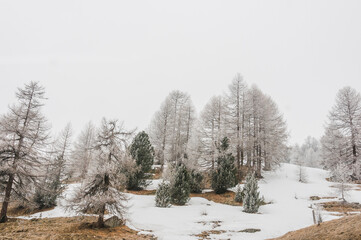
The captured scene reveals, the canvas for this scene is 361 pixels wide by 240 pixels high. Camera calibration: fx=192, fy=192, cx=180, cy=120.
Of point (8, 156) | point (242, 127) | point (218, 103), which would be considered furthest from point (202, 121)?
point (8, 156)

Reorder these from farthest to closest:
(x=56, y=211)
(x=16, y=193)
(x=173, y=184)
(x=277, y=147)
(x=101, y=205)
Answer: (x=277, y=147), (x=173, y=184), (x=56, y=211), (x=16, y=193), (x=101, y=205)

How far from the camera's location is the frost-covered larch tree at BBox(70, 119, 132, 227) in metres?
9.85

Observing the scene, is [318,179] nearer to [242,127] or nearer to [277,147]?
[277,147]

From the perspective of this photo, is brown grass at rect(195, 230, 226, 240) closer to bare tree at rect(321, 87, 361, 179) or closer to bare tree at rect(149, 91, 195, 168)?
bare tree at rect(149, 91, 195, 168)

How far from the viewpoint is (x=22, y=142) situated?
1316 cm

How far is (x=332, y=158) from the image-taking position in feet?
84.9

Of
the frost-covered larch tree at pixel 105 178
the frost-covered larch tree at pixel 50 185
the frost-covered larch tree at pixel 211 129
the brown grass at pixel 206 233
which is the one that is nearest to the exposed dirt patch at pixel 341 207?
the brown grass at pixel 206 233

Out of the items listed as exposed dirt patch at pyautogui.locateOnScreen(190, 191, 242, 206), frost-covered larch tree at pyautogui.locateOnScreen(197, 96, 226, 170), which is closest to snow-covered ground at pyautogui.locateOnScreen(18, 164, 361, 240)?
exposed dirt patch at pyautogui.locateOnScreen(190, 191, 242, 206)

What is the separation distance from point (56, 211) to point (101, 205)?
27.2 ft

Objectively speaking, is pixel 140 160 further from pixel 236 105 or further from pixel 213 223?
pixel 236 105

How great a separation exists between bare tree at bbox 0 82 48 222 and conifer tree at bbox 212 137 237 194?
605 inches

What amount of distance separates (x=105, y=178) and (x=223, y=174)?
503 inches

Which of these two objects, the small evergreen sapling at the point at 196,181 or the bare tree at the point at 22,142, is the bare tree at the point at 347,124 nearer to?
the small evergreen sapling at the point at 196,181

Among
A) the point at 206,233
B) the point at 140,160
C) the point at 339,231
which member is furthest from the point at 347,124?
the point at 140,160
